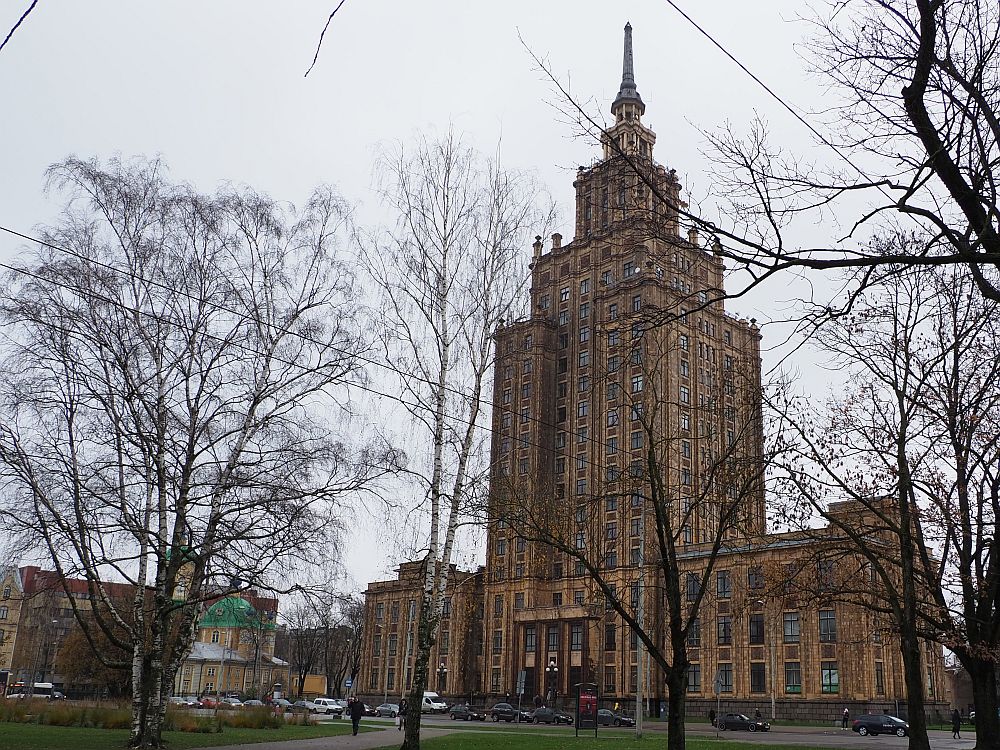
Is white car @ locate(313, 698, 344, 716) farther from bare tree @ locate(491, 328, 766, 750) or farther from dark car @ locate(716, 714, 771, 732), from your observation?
bare tree @ locate(491, 328, 766, 750)

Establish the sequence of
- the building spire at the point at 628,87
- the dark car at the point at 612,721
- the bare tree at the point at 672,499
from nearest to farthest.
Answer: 1. the bare tree at the point at 672,499
2. the dark car at the point at 612,721
3. the building spire at the point at 628,87

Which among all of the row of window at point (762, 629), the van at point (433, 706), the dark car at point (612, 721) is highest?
the row of window at point (762, 629)

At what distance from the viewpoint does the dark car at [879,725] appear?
4784cm

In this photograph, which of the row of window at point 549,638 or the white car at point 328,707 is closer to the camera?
the white car at point 328,707

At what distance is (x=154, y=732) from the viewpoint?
22438mm

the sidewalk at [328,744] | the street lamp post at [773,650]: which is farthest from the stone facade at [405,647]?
the sidewalk at [328,744]

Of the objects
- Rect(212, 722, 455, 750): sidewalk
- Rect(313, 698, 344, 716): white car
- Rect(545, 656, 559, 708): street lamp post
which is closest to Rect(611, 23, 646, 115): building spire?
Rect(545, 656, 559, 708): street lamp post

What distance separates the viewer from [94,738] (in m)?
24.8

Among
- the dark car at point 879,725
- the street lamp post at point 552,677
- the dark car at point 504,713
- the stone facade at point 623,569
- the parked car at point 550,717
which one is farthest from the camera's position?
the street lamp post at point 552,677

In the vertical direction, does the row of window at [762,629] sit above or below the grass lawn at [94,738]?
above

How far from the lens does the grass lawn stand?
71.5 ft

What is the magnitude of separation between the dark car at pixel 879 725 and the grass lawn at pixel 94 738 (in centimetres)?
3134

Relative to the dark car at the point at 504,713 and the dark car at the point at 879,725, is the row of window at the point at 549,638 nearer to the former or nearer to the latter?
the dark car at the point at 504,713

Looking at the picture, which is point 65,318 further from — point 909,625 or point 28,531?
point 909,625
